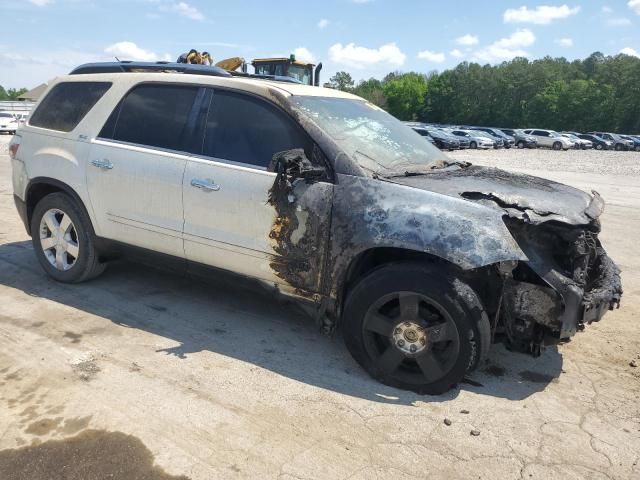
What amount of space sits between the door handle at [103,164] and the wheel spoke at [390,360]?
2.67 metres

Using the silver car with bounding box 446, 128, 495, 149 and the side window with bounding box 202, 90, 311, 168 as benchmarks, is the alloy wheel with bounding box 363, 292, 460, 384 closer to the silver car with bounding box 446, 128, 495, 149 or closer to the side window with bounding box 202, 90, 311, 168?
the side window with bounding box 202, 90, 311, 168

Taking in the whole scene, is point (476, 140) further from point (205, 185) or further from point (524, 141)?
point (205, 185)

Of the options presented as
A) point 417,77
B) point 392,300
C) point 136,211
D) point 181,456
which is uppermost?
point 417,77

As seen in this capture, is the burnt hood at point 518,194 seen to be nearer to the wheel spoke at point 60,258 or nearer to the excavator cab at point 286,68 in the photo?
the wheel spoke at point 60,258

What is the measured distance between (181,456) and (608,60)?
10485 cm

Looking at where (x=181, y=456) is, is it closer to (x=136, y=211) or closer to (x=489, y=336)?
(x=489, y=336)

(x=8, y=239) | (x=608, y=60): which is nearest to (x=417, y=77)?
(x=608, y=60)

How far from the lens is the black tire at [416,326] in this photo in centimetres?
324

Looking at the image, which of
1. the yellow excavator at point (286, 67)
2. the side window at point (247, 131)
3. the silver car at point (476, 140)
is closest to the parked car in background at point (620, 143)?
the silver car at point (476, 140)

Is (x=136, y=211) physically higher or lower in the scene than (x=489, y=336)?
higher

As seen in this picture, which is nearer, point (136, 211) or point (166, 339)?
point (166, 339)

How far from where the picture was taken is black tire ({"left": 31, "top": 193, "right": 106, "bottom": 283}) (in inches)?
188

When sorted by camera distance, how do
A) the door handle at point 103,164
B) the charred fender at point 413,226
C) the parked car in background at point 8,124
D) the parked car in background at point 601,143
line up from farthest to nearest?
the parked car in background at point 601,143 → the parked car in background at point 8,124 → the door handle at point 103,164 → the charred fender at point 413,226

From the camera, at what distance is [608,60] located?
90250 millimetres
